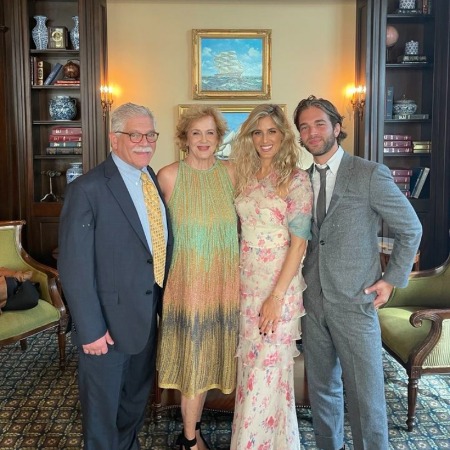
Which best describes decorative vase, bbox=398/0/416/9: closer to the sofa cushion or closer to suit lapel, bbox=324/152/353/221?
suit lapel, bbox=324/152/353/221

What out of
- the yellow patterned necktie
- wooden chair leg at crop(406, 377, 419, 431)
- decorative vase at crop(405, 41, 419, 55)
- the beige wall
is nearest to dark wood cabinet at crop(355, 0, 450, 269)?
decorative vase at crop(405, 41, 419, 55)

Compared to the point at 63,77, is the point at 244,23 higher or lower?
higher

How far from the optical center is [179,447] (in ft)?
7.95

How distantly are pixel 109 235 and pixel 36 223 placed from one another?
346cm

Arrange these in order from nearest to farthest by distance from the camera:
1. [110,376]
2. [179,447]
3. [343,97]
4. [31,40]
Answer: [110,376]
[179,447]
[31,40]
[343,97]

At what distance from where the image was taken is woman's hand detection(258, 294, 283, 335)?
2.03m

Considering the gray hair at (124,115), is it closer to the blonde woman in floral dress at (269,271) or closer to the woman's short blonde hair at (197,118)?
the woman's short blonde hair at (197,118)

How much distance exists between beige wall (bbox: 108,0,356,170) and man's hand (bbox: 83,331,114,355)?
3.60 m

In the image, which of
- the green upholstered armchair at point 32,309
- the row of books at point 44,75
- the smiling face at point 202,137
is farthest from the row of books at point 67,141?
the smiling face at point 202,137

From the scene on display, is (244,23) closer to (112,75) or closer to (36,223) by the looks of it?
(112,75)

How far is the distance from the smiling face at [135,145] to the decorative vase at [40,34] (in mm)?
3541

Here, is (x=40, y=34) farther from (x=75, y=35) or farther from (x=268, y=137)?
(x=268, y=137)

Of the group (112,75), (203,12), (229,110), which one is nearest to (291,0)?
(203,12)

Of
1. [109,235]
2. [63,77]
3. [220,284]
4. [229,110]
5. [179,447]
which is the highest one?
[63,77]
